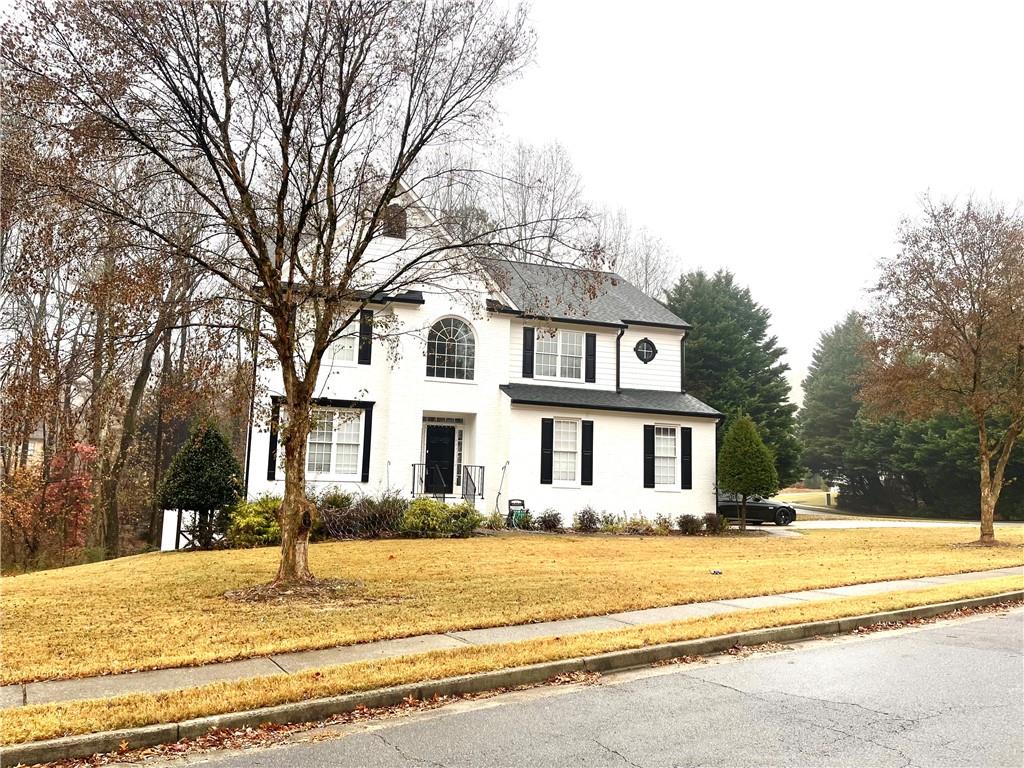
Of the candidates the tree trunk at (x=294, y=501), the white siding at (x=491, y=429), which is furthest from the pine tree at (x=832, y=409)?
the tree trunk at (x=294, y=501)

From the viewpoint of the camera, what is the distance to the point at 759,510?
3016 cm

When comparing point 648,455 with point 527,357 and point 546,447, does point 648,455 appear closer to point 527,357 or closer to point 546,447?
point 546,447

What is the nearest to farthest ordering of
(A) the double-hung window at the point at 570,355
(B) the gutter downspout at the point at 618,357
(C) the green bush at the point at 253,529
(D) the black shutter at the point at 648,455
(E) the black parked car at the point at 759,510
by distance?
(C) the green bush at the point at 253,529 → (D) the black shutter at the point at 648,455 → (A) the double-hung window at the point at 570,355 → (B) the gutter downspout at the point at 618,357 → (E) the black parked car at the point at 759,510

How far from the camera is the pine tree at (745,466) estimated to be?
2430cm

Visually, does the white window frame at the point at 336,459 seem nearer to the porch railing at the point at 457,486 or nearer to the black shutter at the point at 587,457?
the porch railing at the point at 457,486

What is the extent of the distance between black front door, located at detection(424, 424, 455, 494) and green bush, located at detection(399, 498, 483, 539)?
9.42ft

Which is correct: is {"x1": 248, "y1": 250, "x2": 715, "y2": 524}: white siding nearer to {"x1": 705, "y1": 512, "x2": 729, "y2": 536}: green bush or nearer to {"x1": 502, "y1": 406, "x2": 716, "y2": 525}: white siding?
{"x1": 502, "y1": 406, "x2": 716, "y2": 525}: white siding

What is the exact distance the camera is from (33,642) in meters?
7.62

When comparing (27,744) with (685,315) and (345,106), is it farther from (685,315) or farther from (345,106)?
(685,315)

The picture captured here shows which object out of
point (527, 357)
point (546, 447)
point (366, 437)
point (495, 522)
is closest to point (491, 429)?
point (546, 447)

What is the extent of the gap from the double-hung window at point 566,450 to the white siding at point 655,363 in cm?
315

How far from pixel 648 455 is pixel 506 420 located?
4770 mm

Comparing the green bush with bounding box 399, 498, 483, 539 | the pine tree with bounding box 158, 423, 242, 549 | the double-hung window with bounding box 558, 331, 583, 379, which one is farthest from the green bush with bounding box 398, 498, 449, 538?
the double-hung window with bounding box 558, 331, 583, 379

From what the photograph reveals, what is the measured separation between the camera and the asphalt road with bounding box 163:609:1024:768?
4.82 metres
